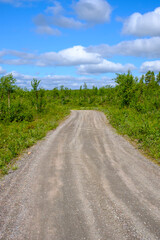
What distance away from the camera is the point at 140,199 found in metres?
5.59

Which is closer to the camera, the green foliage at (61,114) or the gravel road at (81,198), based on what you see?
the gravel road at (81,198)

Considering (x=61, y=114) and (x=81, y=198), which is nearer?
(x=81, y=198)

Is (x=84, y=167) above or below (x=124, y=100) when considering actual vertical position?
below

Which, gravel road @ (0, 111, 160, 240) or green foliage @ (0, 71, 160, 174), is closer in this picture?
gravel road @ (0, 111, 160, 240)

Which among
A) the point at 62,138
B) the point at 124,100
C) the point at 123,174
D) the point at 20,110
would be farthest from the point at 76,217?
the point at 124,100

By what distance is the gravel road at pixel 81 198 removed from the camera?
14.1 ft

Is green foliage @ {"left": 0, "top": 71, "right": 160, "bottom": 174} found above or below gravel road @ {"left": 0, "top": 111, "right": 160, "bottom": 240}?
above

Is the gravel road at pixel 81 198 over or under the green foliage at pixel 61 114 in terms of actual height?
under

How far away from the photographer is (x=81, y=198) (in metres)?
5.64

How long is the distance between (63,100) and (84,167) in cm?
6178

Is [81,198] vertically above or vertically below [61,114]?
below

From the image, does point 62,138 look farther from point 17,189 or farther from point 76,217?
point 76,217

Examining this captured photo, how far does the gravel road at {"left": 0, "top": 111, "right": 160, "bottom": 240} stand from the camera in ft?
14.1

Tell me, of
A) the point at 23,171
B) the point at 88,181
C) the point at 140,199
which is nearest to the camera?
the point at 140,199
